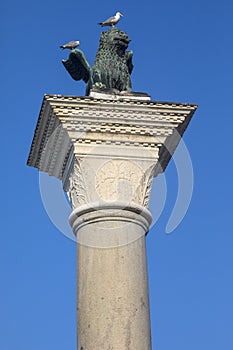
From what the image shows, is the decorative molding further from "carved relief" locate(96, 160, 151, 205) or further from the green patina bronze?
the green patina bronze

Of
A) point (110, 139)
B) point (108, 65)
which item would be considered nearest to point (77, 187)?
point (110, 139)

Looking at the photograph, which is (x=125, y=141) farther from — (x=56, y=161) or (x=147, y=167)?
(x=56, y=161)

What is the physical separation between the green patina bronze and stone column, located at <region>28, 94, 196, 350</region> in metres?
0.67

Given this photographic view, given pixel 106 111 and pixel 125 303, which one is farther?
pixel 106 111

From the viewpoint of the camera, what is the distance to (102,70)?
502 inches

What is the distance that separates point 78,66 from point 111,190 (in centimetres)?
300

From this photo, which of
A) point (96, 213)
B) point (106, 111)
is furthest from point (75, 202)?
point (106, 111)

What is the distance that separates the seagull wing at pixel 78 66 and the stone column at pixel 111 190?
1127 millimetres

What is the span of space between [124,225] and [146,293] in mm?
1142

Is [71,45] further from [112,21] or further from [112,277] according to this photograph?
[112,277]

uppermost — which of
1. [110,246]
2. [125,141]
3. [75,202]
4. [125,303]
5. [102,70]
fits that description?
[102,70]

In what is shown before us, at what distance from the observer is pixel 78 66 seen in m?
13.0

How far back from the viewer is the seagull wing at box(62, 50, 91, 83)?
42.3 ft

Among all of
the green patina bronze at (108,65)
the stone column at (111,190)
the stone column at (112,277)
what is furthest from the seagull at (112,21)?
the stone column at (112,277)
